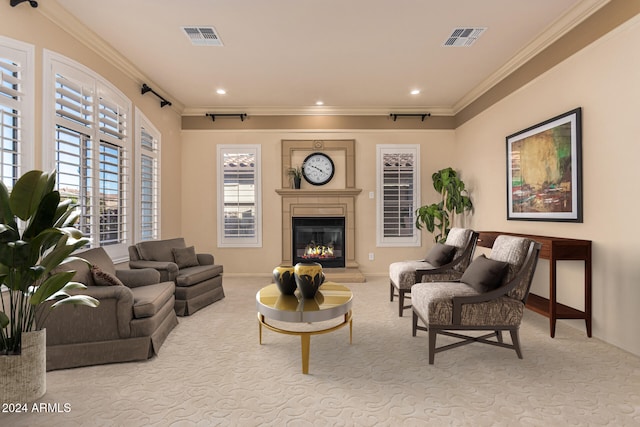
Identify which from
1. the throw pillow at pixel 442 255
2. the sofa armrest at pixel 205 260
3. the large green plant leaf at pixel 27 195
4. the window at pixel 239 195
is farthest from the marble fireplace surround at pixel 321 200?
the large green plant leaf at pixel 27 195

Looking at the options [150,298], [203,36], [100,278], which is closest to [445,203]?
[203,36]

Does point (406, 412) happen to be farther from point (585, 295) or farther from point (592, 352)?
point (585, 295)

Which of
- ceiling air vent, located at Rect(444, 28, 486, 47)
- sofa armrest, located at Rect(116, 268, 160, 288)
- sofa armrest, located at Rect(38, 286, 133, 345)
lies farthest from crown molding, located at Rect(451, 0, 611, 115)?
sofa armrest, located at Rect(116, 268, 160, 288)

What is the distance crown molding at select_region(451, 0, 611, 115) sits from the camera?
2.99m

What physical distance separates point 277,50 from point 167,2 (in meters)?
1.24

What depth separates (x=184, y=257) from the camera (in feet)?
13.8

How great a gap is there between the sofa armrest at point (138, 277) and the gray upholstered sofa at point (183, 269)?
0.98ft

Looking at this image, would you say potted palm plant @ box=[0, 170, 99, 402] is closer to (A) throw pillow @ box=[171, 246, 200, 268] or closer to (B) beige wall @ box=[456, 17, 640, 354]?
(A) throw pillow @ box=[171, 246, 200, 268]

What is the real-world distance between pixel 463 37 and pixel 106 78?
4.14 m

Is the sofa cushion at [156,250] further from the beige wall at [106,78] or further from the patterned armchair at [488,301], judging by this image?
the patterned armchair at [488,301]

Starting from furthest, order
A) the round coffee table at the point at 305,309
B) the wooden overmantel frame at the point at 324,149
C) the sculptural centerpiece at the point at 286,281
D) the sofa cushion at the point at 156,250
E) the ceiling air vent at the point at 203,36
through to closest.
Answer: the wooden overmantel frame at the point at 324,149
the sofa cushion at the point at 156,250
the ceiling air vent at the point at 203,36
the sculptural centerpiece at the point at 286,281
the round coffee table at the point at 305,309

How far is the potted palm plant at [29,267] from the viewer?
1.90 metres

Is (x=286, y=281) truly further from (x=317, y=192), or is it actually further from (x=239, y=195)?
(x=239, y=195)

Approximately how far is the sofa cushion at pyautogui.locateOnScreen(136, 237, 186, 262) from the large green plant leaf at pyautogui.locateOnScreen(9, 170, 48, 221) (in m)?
2.15
